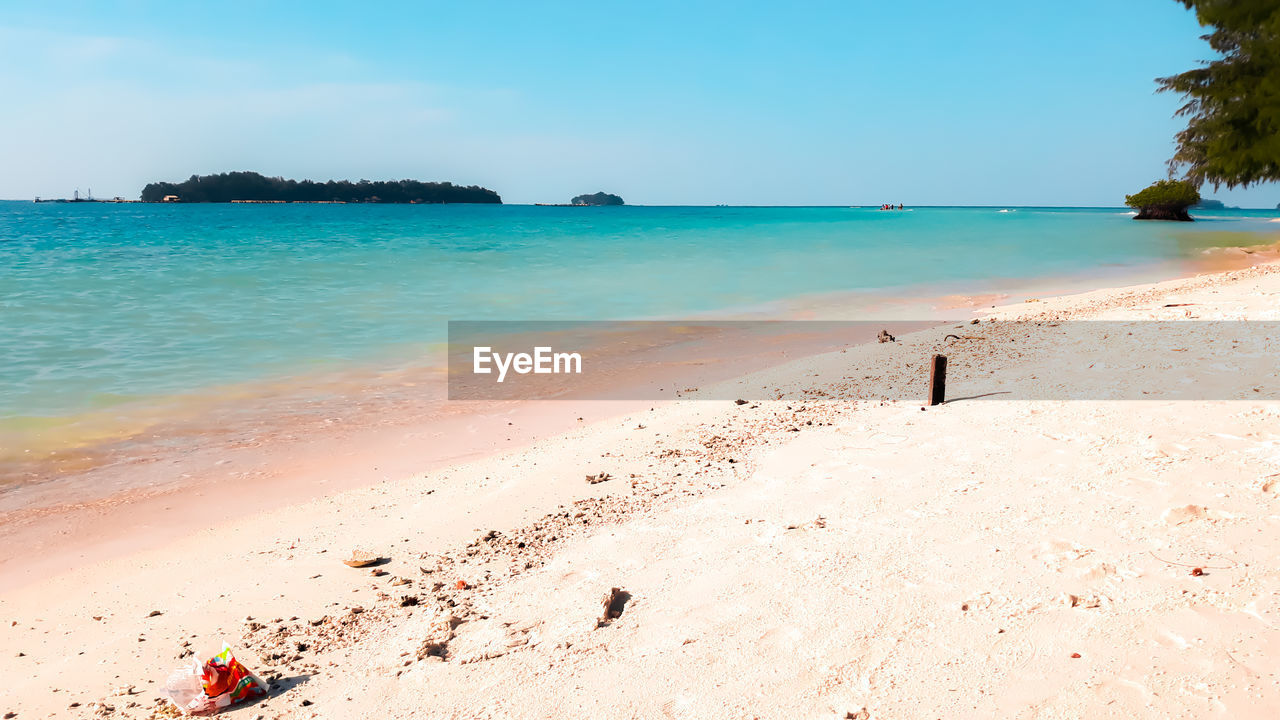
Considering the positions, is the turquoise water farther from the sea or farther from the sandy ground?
the sandy ground

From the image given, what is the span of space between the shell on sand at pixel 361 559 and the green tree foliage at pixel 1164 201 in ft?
253

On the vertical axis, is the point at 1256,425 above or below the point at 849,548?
above

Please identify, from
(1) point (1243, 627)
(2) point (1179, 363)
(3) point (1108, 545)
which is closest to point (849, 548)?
(3) point (1108, 545)

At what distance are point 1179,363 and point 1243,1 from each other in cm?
393

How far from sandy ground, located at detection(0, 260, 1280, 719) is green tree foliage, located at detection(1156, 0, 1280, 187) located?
6.40 ft

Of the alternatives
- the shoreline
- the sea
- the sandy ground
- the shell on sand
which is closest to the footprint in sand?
the sandy ground

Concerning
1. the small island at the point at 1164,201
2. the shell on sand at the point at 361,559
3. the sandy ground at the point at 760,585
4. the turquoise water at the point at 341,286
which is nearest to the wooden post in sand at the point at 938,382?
the sandy ground at the point at 760,585

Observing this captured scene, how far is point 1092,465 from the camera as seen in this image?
521 centimetres

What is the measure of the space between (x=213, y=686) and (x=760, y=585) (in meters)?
2.51

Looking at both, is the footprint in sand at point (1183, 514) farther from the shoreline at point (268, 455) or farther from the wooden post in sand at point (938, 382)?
the shoreline at point (268, 455)

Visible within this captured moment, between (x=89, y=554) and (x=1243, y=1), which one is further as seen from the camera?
(x=89, y=554)

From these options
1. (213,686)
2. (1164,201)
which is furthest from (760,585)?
(1164,201)

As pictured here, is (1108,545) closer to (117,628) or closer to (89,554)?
(117,628)

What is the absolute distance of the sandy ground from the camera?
3227mm
